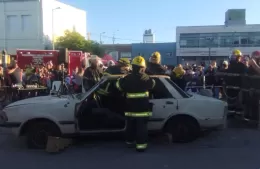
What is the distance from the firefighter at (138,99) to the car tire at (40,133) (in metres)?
1.47

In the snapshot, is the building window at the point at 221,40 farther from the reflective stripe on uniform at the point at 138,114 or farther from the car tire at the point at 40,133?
the car tire at the point at 40,133

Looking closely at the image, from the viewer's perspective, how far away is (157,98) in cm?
706

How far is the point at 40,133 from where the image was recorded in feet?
22.2

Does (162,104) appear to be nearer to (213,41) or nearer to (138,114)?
(138,114)

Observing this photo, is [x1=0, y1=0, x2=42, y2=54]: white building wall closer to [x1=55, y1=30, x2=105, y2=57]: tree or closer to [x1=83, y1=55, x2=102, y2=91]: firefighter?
[x1=55, y1=30, x2=105, y2=57]: tree

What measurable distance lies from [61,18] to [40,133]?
40.8 meters

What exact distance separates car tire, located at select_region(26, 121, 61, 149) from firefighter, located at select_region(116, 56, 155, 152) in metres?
1.47

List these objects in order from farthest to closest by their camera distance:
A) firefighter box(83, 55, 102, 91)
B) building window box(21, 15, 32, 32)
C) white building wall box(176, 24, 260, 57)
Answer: white building wall box(176, 24, 260, 57)
building window box(21, 15, 32, 32)
firefighter box(83, 55, 102, 91)

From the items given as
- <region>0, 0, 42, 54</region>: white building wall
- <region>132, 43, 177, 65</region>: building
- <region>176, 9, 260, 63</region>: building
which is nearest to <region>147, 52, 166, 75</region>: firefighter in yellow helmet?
<region>0, 0, 42, 54</region>: white building wall

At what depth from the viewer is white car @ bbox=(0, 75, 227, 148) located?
671cm

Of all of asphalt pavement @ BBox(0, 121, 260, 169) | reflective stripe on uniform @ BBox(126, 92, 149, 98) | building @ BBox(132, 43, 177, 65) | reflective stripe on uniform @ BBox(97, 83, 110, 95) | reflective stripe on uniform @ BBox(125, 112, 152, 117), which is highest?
building @ BBox(132, 43, 177, 65)

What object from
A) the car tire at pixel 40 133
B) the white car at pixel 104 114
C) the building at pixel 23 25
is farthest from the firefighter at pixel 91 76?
the building at pixel 23 25

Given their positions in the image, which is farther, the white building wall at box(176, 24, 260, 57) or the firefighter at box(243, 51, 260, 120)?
the white building wall at box(176, 24, 260, 57)

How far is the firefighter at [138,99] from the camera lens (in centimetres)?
650
